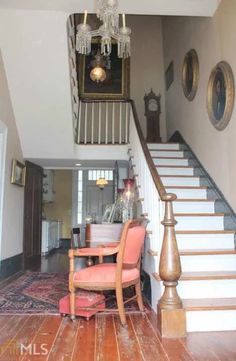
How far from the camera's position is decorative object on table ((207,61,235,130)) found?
3759mm

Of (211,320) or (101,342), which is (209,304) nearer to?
(211,320)

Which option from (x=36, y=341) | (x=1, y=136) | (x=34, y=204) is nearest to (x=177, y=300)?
(x=36, y=341)

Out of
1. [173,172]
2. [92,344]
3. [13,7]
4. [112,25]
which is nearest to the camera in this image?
[92,344]

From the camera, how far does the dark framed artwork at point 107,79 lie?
25.1ft

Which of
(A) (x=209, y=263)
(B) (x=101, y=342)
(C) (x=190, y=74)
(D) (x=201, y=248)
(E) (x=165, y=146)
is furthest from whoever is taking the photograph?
(E) (x=165, y=146)

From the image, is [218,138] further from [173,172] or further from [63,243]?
[63,243]

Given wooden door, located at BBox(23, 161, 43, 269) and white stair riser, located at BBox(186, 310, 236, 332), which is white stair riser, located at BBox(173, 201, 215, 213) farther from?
wooden door, located at BBox(23, 161, 43, 269)

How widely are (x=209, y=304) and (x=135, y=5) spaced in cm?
354

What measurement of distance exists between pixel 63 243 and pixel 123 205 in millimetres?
6082

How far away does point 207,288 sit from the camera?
2.91 metres

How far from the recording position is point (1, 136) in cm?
455

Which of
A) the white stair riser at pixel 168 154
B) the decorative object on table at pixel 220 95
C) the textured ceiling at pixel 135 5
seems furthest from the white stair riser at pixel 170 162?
the textured ceiling at pixel 135 5

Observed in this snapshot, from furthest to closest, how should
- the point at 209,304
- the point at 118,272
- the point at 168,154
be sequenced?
the point at 168,154, the point at 118,272, the point at 209,304

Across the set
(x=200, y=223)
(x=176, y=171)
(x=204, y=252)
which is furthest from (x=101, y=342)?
(x=176, y=171)
